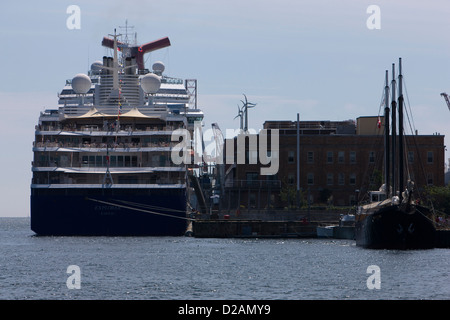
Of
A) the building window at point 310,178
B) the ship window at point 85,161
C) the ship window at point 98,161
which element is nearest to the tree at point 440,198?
the building window at point 310,178

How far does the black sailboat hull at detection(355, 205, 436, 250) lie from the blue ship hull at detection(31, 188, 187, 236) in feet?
69.7

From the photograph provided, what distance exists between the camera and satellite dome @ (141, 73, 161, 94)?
9906 centimetres

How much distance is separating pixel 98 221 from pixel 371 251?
2568 centimetres

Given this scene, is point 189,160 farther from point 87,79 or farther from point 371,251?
point 371,251

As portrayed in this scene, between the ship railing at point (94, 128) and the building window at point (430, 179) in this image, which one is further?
the building window at point (430, 179)

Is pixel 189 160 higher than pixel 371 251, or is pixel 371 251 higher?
pixel 189 160

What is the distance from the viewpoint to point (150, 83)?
325 feet

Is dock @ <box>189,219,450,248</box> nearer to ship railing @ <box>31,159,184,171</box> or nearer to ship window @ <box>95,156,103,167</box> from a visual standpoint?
ship railing @ <box>31,159,184,171</box>

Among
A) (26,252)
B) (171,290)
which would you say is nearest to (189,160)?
(26,252)

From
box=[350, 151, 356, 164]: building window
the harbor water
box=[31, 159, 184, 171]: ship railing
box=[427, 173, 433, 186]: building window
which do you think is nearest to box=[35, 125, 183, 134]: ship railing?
box=[31, 159, 184, 171]: ship railing

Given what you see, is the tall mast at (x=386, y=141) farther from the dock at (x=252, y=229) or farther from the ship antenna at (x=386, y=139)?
the dock at (x=252, y=229)

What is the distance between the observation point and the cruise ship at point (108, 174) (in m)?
76.6
